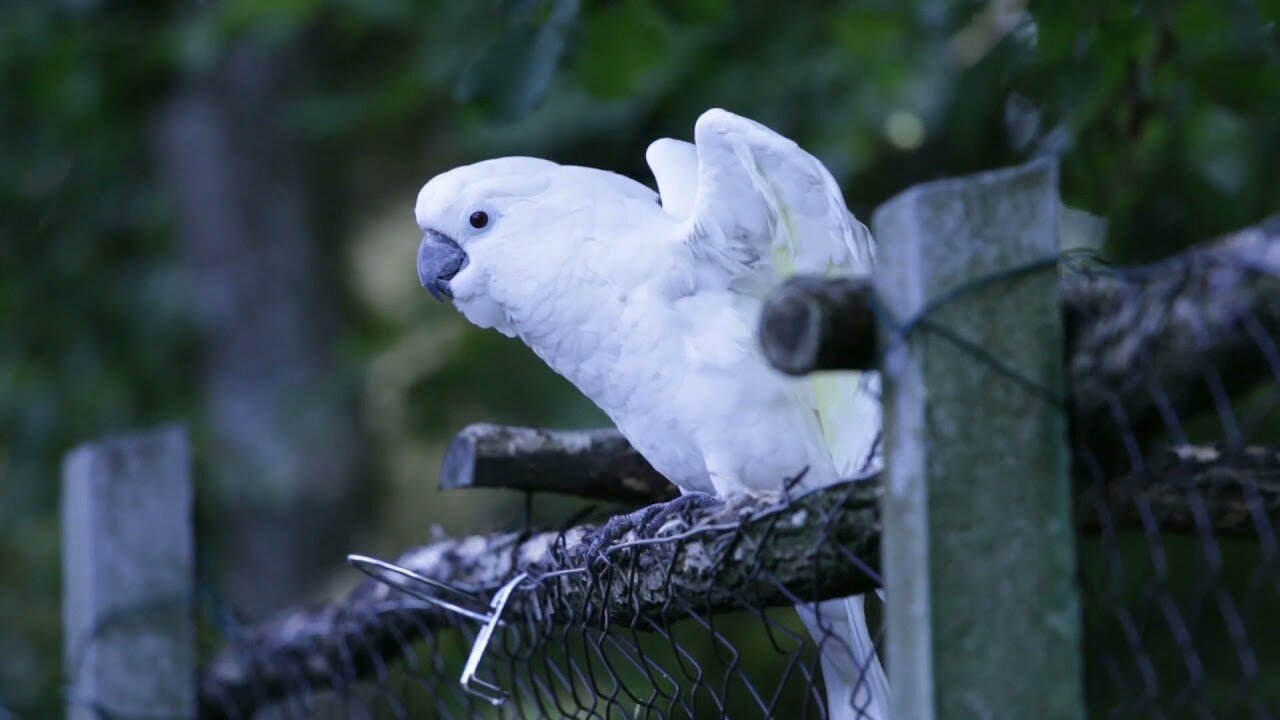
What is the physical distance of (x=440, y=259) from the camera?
6.66 feet

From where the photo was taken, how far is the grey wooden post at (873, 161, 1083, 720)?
91 cm

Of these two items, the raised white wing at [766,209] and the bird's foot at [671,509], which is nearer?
the bird's foot at [671,509]

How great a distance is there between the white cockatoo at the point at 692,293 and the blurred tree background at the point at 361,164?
0.59 ft

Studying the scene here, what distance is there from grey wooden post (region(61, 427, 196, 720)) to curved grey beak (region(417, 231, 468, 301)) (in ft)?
2.04

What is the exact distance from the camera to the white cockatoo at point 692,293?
5.63 ft

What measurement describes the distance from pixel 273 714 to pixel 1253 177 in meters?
2.20

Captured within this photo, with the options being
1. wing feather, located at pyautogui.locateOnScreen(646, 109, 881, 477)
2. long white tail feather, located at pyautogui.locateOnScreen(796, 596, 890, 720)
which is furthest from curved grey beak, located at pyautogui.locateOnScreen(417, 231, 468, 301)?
long white tail feather, located at pyautogui.locateOnScreen(796, 596, 890, 720)

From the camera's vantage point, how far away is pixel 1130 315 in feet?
2.94

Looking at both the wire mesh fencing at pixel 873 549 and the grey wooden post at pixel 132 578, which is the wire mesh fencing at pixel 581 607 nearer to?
the wire mesh fencing at pixel 873 549

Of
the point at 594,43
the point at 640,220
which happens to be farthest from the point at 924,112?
the point at 640,220

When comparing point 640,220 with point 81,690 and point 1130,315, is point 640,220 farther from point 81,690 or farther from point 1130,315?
point 81,690

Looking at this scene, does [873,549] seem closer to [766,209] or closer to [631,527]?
[631,527]

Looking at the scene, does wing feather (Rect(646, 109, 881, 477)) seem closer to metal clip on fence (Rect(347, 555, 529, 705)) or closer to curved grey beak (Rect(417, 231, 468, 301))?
curved grey beak (Rect(417, 231, 468, 301))

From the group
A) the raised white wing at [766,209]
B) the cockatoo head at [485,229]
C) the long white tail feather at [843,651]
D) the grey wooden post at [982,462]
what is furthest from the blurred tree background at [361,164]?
the grey wooden post at [982,462]
